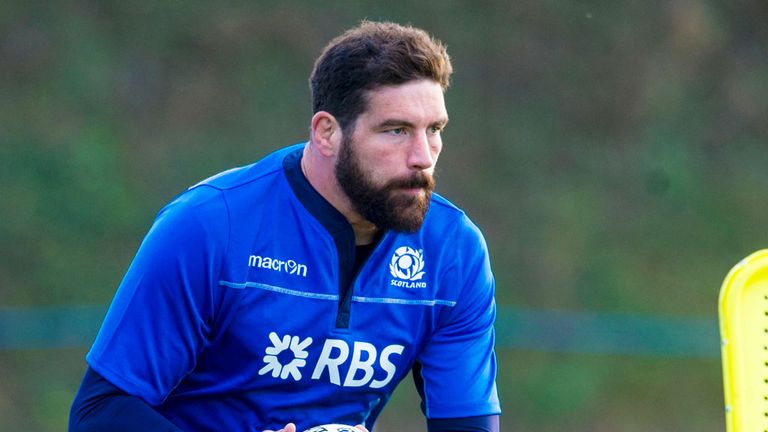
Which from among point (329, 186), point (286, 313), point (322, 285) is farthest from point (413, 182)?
point (286, 313)

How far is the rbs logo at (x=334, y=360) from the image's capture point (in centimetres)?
302

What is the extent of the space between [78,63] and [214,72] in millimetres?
949

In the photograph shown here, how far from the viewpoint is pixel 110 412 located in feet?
9.10

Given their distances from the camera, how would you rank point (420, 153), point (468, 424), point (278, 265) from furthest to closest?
A: point (468, 424), point (278, 265), point (420, 153)

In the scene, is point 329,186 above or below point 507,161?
below

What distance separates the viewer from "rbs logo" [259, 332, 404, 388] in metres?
3.02

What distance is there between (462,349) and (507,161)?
5.44 meters

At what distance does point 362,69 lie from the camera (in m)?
2.95

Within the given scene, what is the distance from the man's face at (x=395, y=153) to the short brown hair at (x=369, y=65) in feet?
0.09

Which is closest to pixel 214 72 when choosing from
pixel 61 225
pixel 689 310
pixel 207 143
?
pixel 207 143

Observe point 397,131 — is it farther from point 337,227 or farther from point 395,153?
point 337,227

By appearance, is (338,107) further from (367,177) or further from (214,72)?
(214,72)

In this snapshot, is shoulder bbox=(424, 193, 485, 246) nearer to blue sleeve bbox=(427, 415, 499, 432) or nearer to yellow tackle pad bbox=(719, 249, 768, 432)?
blue sleeve bbox=(427, 415, 499, 432)

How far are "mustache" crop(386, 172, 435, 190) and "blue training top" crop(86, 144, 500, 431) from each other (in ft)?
0.72
